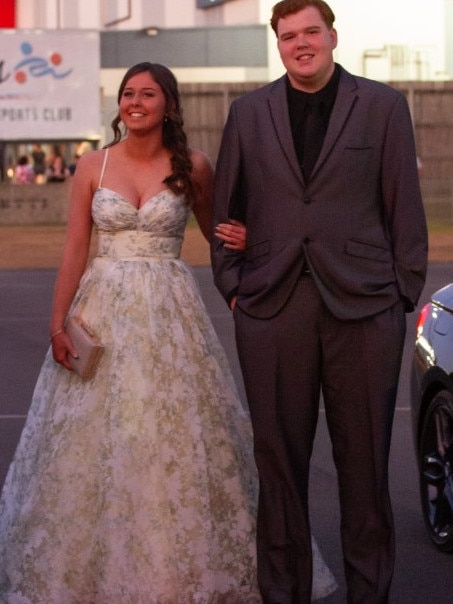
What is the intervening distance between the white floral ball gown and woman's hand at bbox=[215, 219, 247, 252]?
54 cm

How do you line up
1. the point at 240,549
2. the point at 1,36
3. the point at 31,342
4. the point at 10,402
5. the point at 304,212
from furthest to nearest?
1. the point at 1,36
2. the point at 31,342
3. the point at 10,402
4. the point at 240,549
5. the point at 304,212

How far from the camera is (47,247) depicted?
28094mm

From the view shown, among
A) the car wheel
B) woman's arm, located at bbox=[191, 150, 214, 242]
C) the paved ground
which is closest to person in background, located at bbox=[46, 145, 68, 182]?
the paved ground

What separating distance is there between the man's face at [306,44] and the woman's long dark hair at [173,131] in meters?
0.65

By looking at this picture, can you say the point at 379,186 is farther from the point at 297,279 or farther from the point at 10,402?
the point at 10,402

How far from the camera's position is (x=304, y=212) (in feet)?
15.5

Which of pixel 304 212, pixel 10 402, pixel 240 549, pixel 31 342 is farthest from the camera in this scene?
pixel 31 342

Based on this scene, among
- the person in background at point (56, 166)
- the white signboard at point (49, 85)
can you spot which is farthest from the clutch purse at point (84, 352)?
the white signboard at point (49, 85)

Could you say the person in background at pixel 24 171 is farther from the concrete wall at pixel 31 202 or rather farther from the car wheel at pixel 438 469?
the car wheel at pixel 438 469

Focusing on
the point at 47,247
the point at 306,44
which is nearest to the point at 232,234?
the point at 306,44

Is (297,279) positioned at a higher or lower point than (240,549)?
higher

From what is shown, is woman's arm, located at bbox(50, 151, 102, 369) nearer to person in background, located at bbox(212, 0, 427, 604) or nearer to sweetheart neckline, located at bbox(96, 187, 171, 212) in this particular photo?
sweetheart neckline, located at bbox(96, 187, 171, 212)

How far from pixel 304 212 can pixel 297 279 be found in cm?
20

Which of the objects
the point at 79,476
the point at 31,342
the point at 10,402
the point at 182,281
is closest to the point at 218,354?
the point at 182,281
